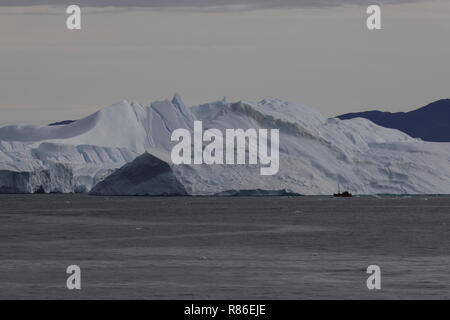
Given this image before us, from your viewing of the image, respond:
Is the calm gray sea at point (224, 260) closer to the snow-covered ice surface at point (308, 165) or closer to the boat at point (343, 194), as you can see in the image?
the snow-covered ice surface at point (308, 165)

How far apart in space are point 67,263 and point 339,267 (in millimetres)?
10568

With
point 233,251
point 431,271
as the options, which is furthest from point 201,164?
point 431,271

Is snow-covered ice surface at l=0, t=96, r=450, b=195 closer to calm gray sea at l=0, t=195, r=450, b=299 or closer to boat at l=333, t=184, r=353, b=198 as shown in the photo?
boat at l=333, t=184, r=353, b=198

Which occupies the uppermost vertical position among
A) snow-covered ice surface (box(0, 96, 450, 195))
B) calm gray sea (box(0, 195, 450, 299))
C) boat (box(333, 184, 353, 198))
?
snow-covered ice surface (box(0, 96, 450, 195))

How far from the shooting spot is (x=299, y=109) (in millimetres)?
172500

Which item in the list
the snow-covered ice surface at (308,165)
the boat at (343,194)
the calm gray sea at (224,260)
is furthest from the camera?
the boat at (343,194)

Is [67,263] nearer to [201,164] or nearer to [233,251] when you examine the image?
[233,251]

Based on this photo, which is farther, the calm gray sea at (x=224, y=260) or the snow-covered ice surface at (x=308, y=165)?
the snow-covered ice surface at (x=308, y=165)

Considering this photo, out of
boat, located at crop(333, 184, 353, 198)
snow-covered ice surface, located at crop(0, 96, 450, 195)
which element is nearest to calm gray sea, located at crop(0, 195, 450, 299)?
snow-covered ice surface, located at crop(0, 96, 450, 195)

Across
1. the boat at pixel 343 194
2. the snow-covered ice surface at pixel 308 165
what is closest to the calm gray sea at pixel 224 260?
the snow-covered ice surface at pixel 308 165

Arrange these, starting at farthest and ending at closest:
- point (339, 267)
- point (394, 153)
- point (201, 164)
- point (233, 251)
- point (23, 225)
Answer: point (394, 153) → point (201, 164) → point (23, 225) → point (233, 251) → point (339, 267)

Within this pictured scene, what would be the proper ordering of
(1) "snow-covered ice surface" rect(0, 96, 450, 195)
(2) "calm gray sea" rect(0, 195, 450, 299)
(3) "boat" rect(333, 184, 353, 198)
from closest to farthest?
(2) "calm gray sea" rect(0, 195, 450, 299) < (1) "snow-covered ice surface" rect(0, 96, 450, 195) < (3) "boat" rect(333, 184, 353, 198)

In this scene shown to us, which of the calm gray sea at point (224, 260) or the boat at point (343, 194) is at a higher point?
the boat at point (343, 194)

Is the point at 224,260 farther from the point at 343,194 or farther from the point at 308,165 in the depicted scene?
the point at 343,194
